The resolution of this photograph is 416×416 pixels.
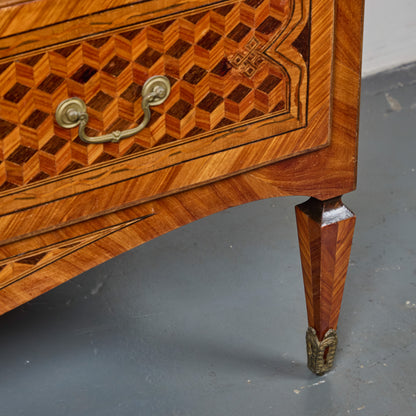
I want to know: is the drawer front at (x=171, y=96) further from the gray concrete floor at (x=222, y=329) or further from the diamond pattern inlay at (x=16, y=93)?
the gray concrete floor at (x=222, y=329)

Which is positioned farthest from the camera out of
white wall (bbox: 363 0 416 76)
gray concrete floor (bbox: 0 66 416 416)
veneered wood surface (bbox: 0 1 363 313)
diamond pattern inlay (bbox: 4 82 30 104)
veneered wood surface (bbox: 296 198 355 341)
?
white wall (bbox: 363 0 416 76)

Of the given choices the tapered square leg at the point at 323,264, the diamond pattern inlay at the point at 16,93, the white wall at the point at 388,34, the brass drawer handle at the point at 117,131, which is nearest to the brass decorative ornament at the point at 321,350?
the tapered square leg at the point at 323,264

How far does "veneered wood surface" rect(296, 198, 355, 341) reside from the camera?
3.87 ft

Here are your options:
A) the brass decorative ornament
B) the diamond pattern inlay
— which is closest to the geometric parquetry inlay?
the diamond pattern inlay

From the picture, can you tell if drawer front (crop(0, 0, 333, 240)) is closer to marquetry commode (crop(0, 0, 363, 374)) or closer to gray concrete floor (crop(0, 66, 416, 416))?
marquetry commode (crop(0, 0, 363, 374))

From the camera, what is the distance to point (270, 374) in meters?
1.35

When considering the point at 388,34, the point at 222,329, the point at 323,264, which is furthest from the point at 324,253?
the point at 388,34

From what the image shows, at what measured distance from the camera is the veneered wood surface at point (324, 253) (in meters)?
1.18

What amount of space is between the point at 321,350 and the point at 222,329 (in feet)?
0.70

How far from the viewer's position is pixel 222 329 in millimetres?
1445

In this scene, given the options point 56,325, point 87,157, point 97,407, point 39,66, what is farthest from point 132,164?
point 56,325

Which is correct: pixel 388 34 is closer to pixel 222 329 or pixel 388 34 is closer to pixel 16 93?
pixel 222 329

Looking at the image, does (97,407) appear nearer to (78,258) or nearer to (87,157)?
(78,258)

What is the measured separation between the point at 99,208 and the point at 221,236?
0.78 meters
